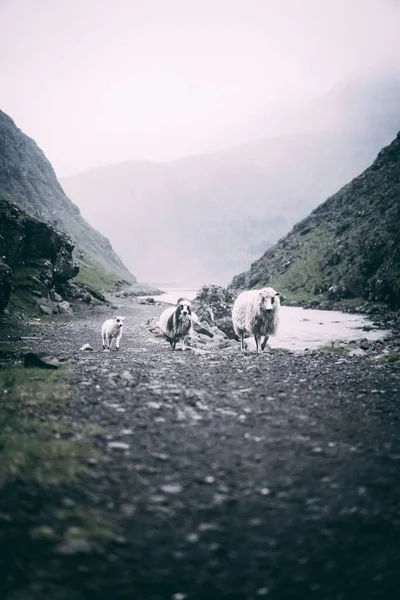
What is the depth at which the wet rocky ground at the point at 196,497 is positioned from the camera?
389 centimetres

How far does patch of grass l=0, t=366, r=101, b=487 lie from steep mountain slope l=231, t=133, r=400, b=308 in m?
77.0

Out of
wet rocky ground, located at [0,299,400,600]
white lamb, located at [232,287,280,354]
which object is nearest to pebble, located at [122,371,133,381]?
wet rocky ground, located at [0,299,400,600]

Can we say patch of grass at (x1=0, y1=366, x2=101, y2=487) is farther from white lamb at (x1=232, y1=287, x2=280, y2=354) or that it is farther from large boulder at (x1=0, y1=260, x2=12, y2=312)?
large boulder at (x1=0, y1=260, x2=12, y2=312)

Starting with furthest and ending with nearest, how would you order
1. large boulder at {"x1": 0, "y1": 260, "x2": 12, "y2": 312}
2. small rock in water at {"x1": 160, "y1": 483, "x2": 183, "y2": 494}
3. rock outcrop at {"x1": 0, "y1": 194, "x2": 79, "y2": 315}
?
rock outcrop at {"x1": 0, "y1": 194, "x2": 79, "y2": 315}, large boulder at {"x1": 0, "y1": 260, "x2": 12, "y2": 312}, small rock in water at {"x1": 160, "y1": 483, "x2": 183, "y2": 494}

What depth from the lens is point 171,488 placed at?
5.29 meters

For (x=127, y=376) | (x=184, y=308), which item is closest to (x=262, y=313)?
(x=184, y=308)

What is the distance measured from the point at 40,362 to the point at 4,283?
22.0 metres

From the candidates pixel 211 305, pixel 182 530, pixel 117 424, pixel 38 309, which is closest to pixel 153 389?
pixel 117 424

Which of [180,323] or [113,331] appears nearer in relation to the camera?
[180,323]

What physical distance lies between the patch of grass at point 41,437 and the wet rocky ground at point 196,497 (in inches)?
1.3

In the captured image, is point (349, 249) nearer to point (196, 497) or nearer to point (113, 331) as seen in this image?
point (113, 331)

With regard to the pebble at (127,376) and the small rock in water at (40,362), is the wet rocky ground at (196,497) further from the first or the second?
the small rock in water at (40,362)

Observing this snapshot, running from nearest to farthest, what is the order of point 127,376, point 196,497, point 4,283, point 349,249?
point 196,497
point 127,376
point 4,283
point 349,249

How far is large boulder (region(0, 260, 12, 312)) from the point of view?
30.6 metres
